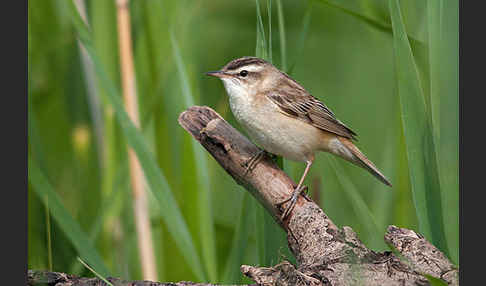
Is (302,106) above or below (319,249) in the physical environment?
above

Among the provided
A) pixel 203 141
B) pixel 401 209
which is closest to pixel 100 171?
pixel 203 141

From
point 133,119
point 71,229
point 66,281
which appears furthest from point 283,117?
point 66,281

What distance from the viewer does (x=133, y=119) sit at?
3.76 meters

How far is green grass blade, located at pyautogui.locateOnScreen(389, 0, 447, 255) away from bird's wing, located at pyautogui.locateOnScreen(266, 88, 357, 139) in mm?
837

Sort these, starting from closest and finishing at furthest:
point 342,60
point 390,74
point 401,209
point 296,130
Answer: point 401,209 < point 296,130 < point 390,74 < point 342,60

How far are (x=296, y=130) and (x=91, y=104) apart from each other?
1.47 meters

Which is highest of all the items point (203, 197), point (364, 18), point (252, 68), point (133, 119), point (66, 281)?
point (364, 18)

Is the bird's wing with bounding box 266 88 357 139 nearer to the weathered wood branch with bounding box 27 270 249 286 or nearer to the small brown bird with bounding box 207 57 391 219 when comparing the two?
the small brown bird with bounding box 207 57 391 219

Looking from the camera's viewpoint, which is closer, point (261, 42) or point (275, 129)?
point (261, 42)

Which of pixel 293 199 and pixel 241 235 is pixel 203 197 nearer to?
pixel 241 235

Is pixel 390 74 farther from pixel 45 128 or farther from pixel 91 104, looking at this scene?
pixel 45 128

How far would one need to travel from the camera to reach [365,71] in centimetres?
532

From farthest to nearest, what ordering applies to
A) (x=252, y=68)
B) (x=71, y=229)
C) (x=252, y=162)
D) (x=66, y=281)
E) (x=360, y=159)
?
(x=360, y=159) → (x=252, y=68) → (x=71, y=229) → (x=252, y=162) → (x=66, y=281)

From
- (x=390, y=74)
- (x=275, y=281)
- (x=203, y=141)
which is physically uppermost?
(x=390, y=74)
